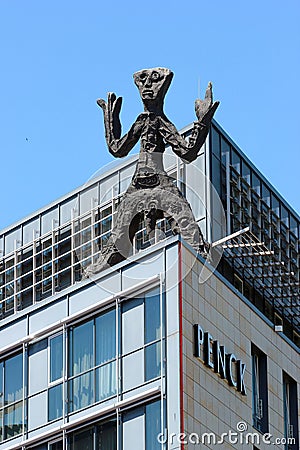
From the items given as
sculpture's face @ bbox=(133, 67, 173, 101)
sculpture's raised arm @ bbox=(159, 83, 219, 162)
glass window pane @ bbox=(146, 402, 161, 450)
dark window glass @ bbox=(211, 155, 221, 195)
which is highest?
dark window glass @ bbox=(211, 155, 221, 195)

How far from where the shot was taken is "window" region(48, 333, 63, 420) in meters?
60.5

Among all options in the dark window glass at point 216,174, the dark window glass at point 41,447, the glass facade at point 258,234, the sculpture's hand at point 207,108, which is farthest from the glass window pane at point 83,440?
the dark window glass at point 216,174

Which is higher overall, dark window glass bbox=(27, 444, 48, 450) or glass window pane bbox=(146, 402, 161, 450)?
dark window glass bbox=(27, 444, 48, 450)

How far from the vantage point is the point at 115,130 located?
64812mm

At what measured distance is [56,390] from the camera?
6072 centimetres

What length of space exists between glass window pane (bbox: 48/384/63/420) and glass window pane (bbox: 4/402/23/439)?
1392 millimetres

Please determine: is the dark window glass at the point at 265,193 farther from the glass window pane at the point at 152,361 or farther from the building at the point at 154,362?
the glass window pane at the point at 152,361

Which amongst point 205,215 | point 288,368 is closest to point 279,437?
point 288,368

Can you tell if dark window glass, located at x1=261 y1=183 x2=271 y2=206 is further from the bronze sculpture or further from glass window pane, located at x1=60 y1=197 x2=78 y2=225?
the bronze sculpture

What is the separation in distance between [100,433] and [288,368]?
9.09 m

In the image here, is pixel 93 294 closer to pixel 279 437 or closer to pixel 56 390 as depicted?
pixel 56 390

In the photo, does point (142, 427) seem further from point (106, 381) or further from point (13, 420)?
point (13, 420)

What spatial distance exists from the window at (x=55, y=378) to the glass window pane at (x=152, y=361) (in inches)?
153

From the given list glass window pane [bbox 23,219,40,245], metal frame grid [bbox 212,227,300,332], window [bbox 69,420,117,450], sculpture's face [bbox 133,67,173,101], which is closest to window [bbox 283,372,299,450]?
metal frame grid [bbox 212,227,300,332]
